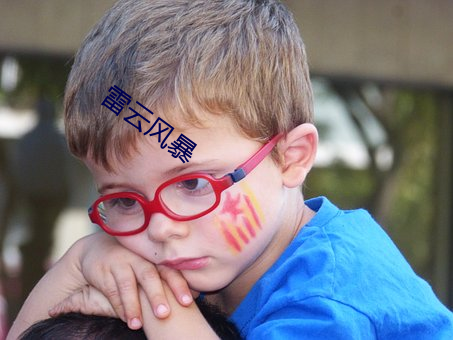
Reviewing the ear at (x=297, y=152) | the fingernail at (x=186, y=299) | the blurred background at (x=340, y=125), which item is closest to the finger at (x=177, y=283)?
the fingernail at (x=186, y=299)

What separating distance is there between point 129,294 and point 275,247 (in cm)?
39

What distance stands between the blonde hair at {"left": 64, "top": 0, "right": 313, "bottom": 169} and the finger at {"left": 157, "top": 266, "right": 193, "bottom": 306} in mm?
305

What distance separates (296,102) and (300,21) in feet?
17.1

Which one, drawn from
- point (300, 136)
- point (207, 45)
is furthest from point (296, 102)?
point (207, 45)

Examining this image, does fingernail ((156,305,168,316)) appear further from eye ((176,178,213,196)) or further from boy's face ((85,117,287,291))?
eye ((176,178,213,196))

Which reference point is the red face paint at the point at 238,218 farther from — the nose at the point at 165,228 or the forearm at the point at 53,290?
the forearm at the point at 53,290

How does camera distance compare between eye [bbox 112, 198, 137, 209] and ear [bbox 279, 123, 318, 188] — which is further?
A: ear [bbox 279, 123, 318, 188]

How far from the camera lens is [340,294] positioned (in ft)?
6.24

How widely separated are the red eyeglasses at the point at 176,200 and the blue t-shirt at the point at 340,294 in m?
0.23

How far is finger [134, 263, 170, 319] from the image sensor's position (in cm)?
202

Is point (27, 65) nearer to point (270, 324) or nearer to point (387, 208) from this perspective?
point (387, 208)

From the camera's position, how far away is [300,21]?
23.9 ft

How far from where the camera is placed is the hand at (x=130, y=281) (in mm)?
2045

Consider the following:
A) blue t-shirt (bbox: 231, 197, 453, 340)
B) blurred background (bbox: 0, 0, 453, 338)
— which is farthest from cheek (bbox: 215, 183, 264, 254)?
blurred background (bbox: 0, 0, 453, 338)
